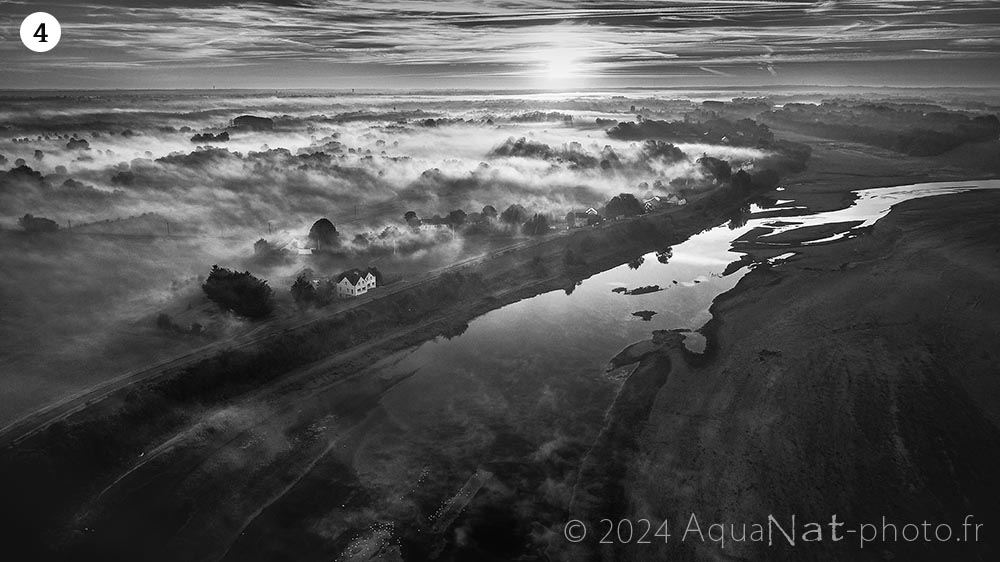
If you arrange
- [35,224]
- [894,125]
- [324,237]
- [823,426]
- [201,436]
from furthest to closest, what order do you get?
[894,125] < [324,237] < [35,224] < [823,426] < [201,436]

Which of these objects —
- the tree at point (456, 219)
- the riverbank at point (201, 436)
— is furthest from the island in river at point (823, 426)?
the tree at point (456, 219)

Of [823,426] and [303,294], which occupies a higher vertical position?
[303,294]

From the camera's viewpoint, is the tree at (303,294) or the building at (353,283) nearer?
the tree at (303,294)

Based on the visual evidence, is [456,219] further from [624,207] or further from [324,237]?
[624,207]

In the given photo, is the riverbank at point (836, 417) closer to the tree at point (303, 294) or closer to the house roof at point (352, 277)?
the house roof at point (352, 277)

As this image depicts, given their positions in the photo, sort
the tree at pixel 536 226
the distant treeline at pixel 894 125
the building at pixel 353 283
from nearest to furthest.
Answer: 1. the building at pixel 353 283
2. the tree at pixel 536 226
3. the distant treeline at pixel 894 125

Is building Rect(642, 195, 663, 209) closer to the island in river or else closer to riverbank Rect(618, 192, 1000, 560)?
riverbank Rect(618, 192, 1000, 560)

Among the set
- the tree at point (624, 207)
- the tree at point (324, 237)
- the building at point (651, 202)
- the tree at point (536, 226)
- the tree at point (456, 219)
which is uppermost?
the tree at point (324, 237)

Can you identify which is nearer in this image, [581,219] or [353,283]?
[353,283]

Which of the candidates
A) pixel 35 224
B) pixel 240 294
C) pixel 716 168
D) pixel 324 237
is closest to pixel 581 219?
pixel 324 237
